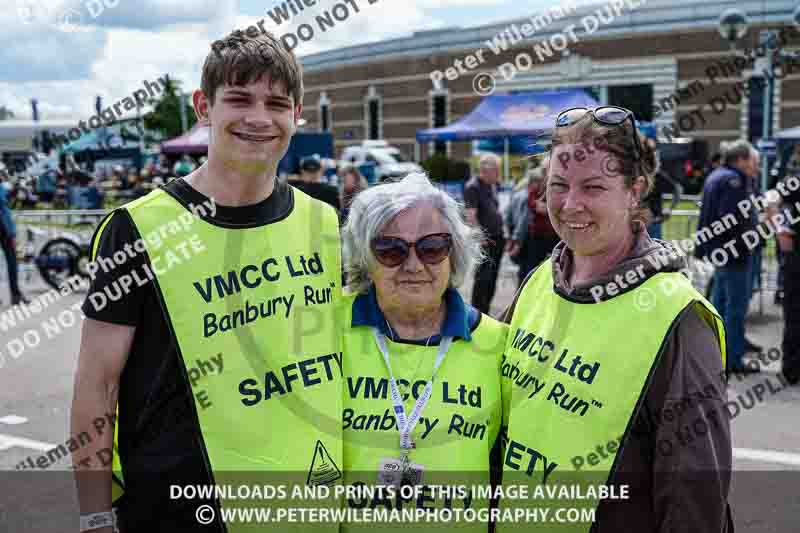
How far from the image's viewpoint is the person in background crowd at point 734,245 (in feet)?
22.6

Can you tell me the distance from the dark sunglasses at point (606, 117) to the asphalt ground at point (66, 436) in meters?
0.81

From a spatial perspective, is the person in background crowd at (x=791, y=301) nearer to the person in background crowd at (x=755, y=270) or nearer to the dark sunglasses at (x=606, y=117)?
the person in background crowd at (x=755, y=270)

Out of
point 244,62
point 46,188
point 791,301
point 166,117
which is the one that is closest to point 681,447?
point 244,62

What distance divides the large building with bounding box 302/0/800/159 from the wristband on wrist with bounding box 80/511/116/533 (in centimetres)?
2752

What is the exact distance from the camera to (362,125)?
50594mm

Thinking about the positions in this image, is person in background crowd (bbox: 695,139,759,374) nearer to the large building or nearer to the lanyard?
the lanyard

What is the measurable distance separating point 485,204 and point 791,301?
10.8 feet

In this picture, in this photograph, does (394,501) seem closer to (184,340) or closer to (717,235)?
(184,340)

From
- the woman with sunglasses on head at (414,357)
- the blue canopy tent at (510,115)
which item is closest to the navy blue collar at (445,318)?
the woman with sunglasses on head at (414,357)

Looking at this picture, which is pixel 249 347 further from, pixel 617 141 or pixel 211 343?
pixel 617 141

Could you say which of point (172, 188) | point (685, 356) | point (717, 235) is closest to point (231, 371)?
point (172, 188)

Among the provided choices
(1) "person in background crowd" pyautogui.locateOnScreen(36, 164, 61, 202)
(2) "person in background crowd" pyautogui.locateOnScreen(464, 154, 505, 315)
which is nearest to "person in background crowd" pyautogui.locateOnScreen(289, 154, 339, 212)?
(2) "person in background crowd" pyautogui.locateOnScreen(464, 154, 505, 315)

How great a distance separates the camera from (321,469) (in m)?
2.11

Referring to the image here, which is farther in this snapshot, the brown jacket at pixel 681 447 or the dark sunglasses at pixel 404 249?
the dark sunglasses at pixel 404 249
